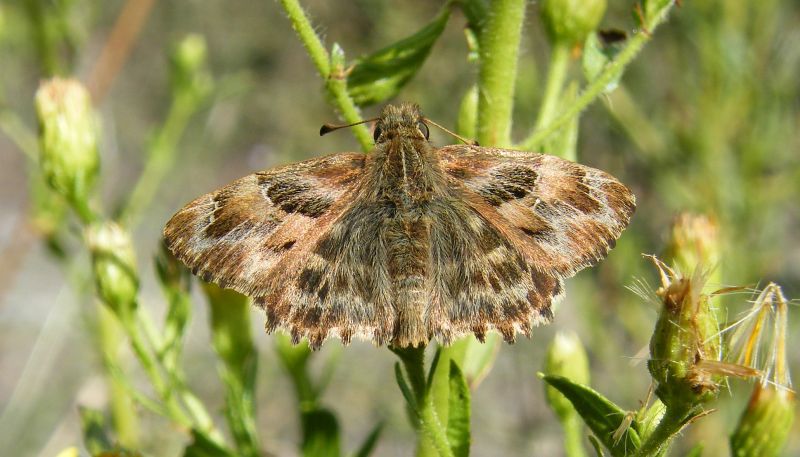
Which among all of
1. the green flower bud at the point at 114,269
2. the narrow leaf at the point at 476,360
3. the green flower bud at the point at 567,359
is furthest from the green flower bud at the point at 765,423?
the green flower bud at the point at 114,269

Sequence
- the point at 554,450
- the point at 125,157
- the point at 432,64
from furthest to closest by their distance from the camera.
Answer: the point at 125,157
the point at 432,64
the point at 554,450

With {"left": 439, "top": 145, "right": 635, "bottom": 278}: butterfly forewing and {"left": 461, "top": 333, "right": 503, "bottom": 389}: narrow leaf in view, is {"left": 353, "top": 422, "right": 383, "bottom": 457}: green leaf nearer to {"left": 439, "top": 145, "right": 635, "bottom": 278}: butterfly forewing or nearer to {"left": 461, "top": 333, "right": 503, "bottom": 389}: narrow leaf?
{"left": 461, "top": 333, "right": 503, "bottom": 389}: narrow leaf

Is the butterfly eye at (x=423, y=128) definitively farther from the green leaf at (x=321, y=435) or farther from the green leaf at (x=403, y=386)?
the green leaf at (x=321, y=435)

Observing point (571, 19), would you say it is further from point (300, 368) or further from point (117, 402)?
point (117, 402)

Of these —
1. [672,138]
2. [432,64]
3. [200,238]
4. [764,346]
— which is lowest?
[764,346]

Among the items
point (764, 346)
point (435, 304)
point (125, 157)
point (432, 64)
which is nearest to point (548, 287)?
point (435, 304)

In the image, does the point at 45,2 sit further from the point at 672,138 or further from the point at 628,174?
the point at 628,174
